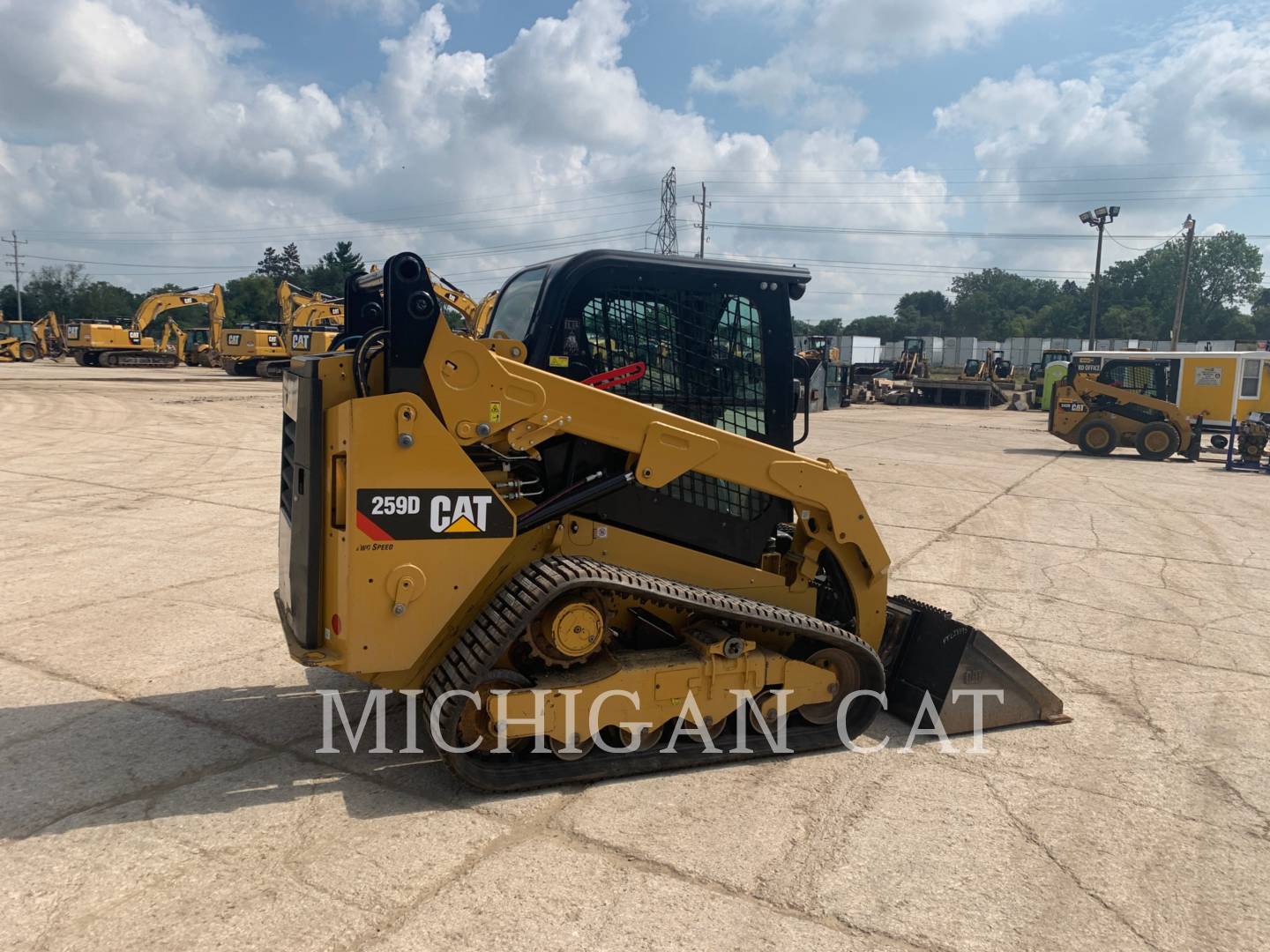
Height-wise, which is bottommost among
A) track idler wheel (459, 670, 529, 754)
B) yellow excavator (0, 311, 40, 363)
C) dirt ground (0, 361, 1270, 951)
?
dirt ground (0, 361, 1270, 951)

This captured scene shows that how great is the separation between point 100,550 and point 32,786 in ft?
15.9

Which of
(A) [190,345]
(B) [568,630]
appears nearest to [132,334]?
(A) [190,345]

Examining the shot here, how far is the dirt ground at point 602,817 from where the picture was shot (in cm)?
291

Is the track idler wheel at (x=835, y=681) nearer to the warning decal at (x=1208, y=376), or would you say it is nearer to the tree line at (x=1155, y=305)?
the warning decal at (x=1208, y=376)

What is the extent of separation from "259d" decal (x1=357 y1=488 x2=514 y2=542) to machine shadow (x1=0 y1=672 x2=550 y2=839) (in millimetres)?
1104

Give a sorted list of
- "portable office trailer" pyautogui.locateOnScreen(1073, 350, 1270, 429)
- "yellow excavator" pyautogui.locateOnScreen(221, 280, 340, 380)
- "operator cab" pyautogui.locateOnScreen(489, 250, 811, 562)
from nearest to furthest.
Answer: "operator cab" pyautogui.locateOnScreen(489, 250, 811, 562)
"portable office trailer" pyautogui.locateOnScreen(1073, 350, 1270, 429)
"yellow excavator" pyautogui.locateOnScreen(221, 280, 340, 380)

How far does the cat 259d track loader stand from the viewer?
141 inches

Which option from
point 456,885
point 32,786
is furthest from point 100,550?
point 456,885

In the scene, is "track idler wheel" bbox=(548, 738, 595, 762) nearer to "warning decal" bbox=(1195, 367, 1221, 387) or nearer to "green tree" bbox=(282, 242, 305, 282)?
"warning decal" bbox=(1195, 367, 1221, 387)

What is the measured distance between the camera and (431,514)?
3617 millimetres

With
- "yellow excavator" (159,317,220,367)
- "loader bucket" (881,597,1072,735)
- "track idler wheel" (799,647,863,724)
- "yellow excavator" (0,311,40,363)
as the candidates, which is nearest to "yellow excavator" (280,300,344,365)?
"yellow excavator" (159,317,220,367)

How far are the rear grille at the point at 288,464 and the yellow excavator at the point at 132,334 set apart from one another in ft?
134

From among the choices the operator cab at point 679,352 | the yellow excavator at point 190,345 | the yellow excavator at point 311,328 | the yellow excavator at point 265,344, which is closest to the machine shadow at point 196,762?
the operator cab at point 679,352

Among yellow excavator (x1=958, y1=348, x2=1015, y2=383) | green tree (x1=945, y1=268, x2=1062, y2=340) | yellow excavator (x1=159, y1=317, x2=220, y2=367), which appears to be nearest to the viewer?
yellow excavator (x1=958, y1=348, x2=1015, y2=383)
